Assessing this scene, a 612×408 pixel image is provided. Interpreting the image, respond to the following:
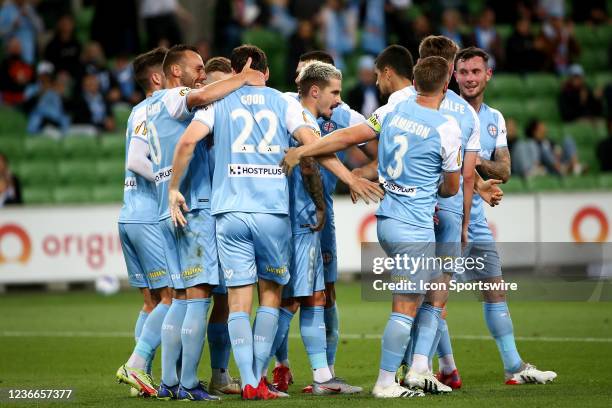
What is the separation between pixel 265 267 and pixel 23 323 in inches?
269

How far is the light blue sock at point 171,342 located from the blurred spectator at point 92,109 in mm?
12622

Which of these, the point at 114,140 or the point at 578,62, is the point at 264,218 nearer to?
the point at 114,140

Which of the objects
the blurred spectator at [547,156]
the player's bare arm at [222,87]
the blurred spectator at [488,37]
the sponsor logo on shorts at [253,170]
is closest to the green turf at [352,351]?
the sponsor logo on shorts at [253,170]

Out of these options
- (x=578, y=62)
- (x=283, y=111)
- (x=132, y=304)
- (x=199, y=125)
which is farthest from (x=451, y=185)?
(x=578, y=62)

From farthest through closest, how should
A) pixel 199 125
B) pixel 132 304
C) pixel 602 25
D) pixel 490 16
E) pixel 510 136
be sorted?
1. pixel 602 25
2. pixel 490 16
3. pixel 510 136
4. pixel 132 304
5. pixel 199 125

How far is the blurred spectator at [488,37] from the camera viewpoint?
22.6m

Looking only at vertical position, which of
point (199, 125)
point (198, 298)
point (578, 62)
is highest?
point (578, 62)

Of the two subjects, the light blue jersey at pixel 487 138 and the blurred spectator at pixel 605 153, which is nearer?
the light blue jersey at pixel 487 138

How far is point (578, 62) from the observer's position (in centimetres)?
2403

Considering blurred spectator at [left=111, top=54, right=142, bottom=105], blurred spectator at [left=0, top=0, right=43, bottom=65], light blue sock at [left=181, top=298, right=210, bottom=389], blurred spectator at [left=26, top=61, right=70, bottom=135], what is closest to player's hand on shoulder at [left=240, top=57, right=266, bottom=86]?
light blue sock at [left=181, top=298, right=210, bottom=389]

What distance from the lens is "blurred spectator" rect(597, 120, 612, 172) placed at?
20500 mm

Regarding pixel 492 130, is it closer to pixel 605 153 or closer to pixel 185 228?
pixel 185 228

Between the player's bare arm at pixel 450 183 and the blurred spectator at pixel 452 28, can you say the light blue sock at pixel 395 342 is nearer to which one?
the player's bare arm at pixel 450 183

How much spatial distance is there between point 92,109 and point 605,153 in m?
9.19
